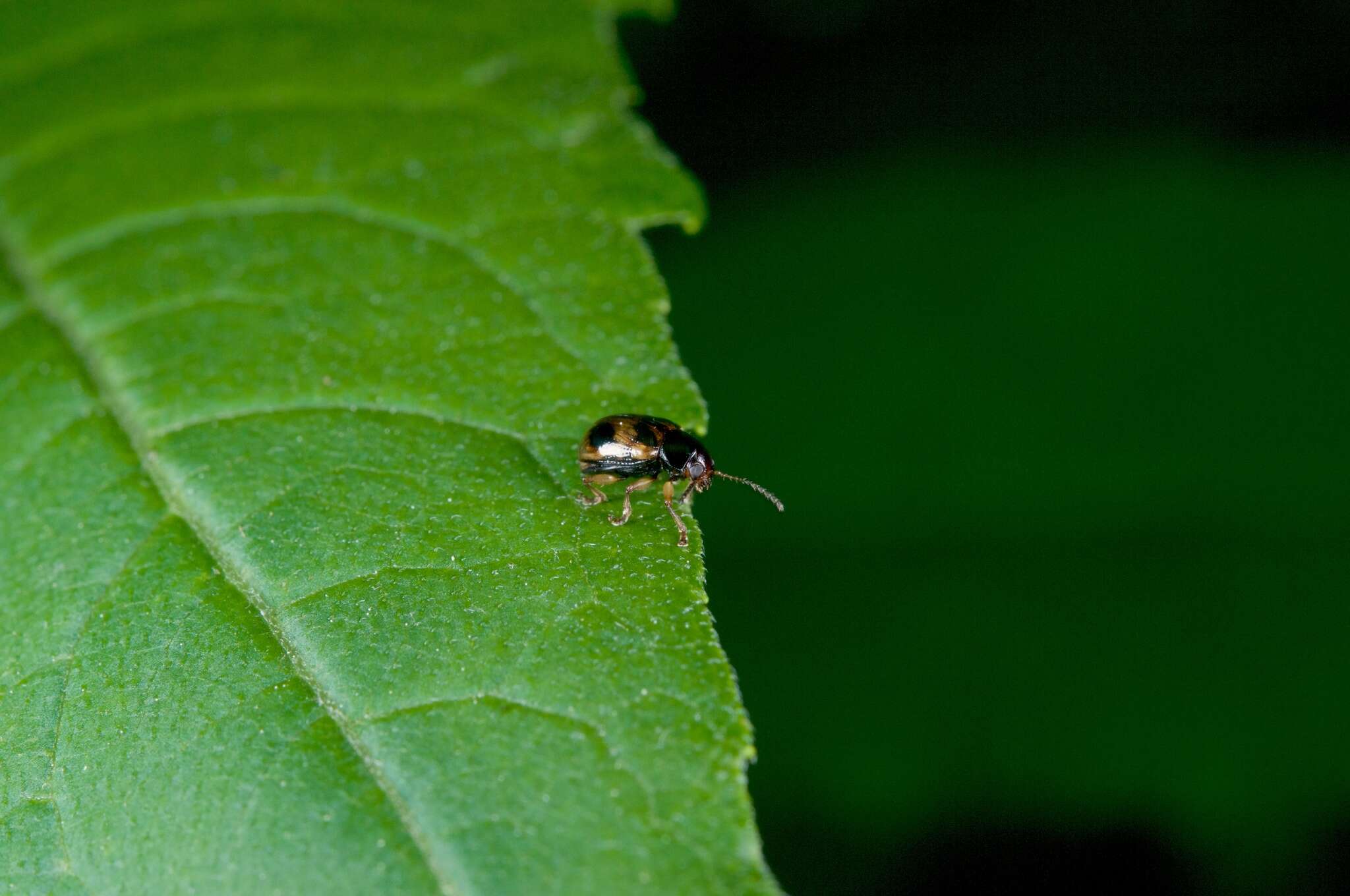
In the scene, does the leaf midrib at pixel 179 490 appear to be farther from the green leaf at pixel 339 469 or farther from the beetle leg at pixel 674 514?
the beetle leg at pixel 674 514

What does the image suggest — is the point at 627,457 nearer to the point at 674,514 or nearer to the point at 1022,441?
the point at 674,514

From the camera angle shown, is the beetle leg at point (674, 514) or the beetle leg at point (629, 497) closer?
the beetle leg at point (674, 514)

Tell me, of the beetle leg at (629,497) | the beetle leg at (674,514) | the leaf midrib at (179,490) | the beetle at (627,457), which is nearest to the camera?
the leaf midrib at (179,490)

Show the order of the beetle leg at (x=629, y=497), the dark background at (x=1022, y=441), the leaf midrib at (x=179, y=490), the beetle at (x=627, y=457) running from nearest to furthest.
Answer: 1. the leaf midrib at (x=179, y=490)
2. the beetle leg at (x=629, y=497)
3. the beetle at (x=627, y=457)
4. the dark background at (x=1022, y=441)

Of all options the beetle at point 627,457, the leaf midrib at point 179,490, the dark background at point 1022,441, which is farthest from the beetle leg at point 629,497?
the dark background at point 1022,441

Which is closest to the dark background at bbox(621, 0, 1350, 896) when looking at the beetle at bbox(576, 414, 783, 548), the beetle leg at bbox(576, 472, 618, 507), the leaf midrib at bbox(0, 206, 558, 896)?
the beetle at bbox(576, 414, 783, 548)

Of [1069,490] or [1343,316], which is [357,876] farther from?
[1343,316]
